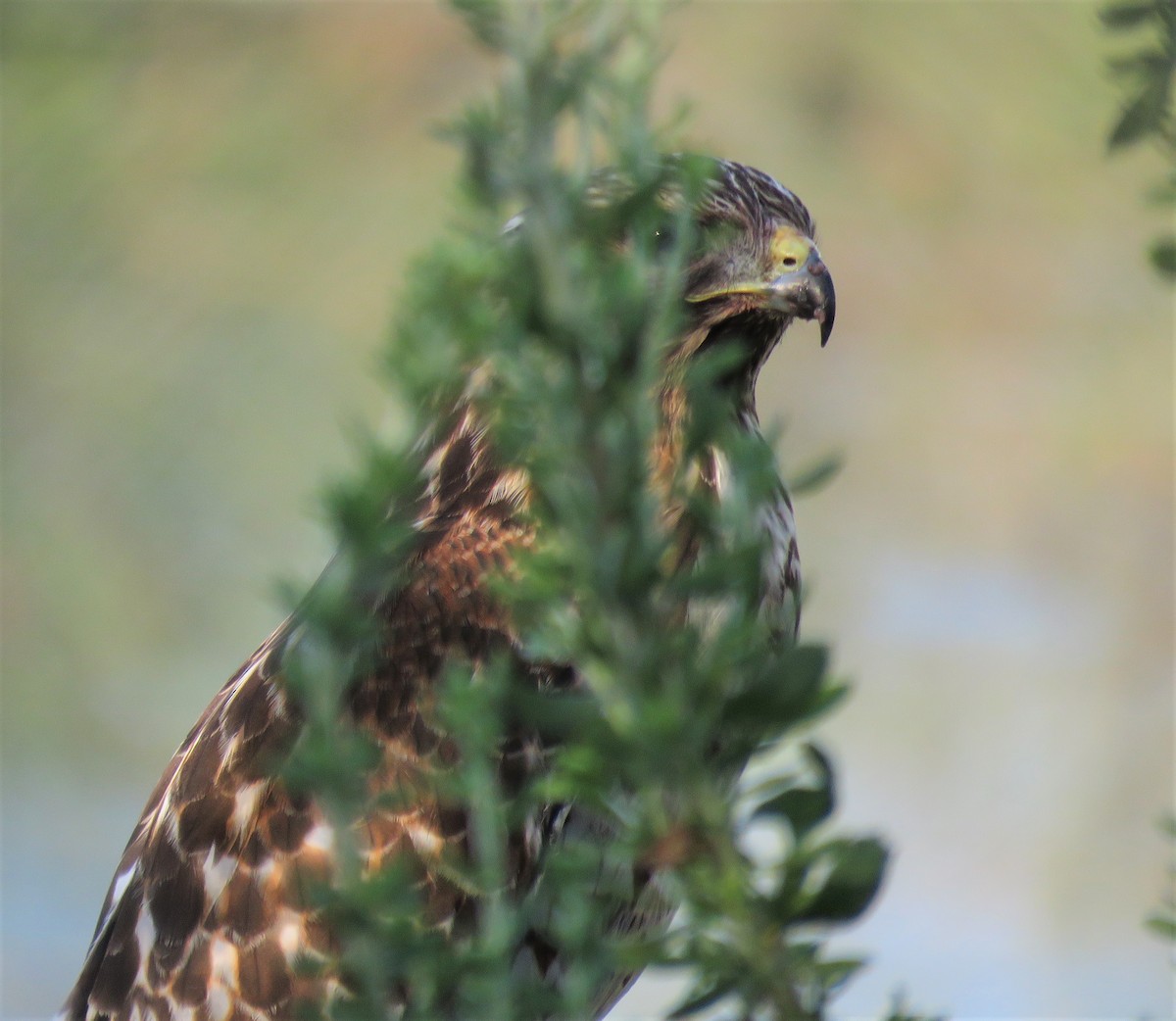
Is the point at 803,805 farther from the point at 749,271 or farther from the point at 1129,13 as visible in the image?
the point at 749,271

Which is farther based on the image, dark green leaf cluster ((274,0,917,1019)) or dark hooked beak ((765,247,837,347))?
dark hooked beak ((765,247,837,347))

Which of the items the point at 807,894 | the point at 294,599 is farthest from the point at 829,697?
the point at 294,599

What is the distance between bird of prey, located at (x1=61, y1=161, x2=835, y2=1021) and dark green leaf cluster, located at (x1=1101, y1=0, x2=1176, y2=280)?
0.86m

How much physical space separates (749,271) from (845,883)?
1.18 meters

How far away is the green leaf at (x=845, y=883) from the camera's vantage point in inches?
17.1

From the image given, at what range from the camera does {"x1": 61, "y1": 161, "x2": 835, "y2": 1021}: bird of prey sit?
1.50 meters

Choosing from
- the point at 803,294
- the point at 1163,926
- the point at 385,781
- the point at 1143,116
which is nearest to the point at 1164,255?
the point at 1143,116

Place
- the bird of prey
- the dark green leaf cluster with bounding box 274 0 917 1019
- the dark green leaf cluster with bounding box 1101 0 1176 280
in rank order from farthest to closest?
the bird of prey < the dark green leaf cluster with bounding box 1101 0 1176 280 < the dark green leaf cluster with bounding box 274 0 917 1019

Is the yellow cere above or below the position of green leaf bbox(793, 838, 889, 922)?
above

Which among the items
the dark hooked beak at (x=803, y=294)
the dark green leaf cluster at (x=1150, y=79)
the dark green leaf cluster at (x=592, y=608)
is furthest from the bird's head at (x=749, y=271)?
the dark green leaf cluster at (x=592, y=608)

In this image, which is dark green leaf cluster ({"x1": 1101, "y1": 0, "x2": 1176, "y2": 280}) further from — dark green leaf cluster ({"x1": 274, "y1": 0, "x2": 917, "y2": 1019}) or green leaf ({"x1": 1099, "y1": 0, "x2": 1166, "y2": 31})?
dark green leaf cluster ({"x1": 274, "y1": 0, "x2": 917, "y2": 1019})

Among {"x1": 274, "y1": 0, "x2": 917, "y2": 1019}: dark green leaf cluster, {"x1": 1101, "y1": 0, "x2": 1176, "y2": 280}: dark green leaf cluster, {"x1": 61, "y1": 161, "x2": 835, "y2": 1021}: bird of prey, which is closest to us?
{"x1": 274, "y1": 0, "x2": 917, "y2": 1019}: dark green leaf cluster

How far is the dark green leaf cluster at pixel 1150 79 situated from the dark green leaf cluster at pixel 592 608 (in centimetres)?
25

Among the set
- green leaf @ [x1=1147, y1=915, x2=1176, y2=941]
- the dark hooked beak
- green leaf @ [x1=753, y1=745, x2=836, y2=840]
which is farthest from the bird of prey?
green leaf @ [x1=753, y1=745, x2=836, y2=840]
